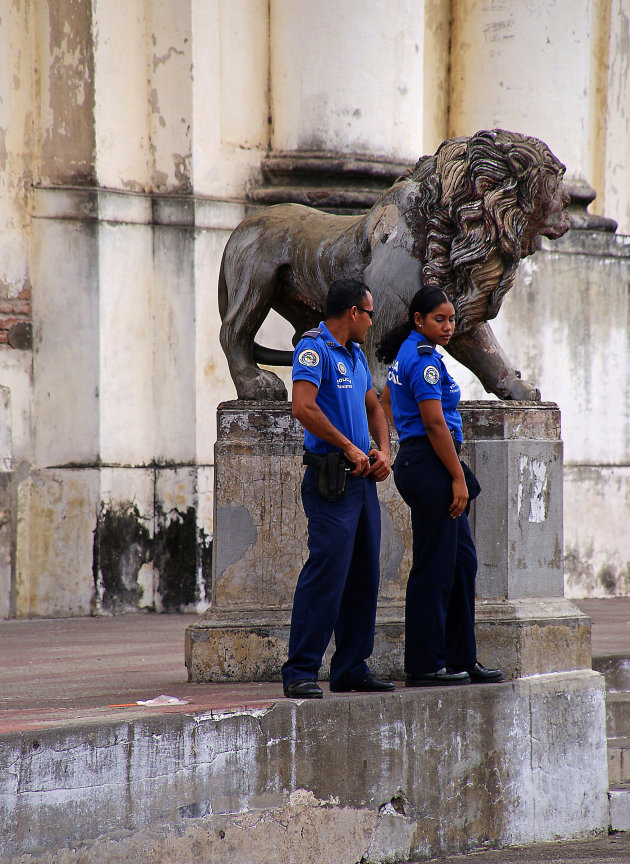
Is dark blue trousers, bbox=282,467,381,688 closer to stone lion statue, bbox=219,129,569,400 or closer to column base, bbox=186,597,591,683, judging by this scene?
column base, bbox=186,597,591,683

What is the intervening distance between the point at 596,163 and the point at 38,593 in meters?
6.62

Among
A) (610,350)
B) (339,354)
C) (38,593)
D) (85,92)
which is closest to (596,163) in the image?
(610,350)

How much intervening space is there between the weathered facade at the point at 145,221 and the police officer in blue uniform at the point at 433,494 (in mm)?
4301

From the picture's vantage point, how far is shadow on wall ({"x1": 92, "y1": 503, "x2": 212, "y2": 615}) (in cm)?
891

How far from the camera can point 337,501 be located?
185 inches

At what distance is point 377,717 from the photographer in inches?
187

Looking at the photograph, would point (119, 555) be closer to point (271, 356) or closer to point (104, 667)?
point (104, 667)

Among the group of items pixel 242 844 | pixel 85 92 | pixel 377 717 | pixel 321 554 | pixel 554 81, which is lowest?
pixel 242 844

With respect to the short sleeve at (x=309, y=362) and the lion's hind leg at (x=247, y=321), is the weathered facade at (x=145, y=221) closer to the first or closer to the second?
the lion's hind leg at (x=247, y=321)

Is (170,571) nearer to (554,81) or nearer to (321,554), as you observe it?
(321,554)

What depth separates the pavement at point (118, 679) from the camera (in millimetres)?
4547

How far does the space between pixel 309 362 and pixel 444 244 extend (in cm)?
127

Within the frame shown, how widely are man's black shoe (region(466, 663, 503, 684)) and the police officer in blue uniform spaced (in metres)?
0.03

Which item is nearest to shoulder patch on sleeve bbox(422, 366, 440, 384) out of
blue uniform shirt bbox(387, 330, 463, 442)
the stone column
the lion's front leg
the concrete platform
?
blue uniform shirt bbox(387, 330, 463, 442)
